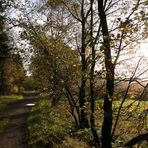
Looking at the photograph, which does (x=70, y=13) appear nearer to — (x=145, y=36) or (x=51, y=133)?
(x=51, y=133)

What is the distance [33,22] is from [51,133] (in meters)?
7.13

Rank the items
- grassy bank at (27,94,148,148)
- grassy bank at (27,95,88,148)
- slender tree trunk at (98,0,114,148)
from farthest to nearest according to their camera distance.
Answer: grassy bank at (27,95,88,148) → grassy bank at (27,94,148,148) → slender tree trunk at (98,0,114,148)

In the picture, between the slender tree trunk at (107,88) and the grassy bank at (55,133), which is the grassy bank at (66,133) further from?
the slender tree trunk at (107,88)

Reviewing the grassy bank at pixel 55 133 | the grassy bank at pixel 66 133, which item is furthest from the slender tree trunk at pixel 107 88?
the grassy bank at pixel 55 133

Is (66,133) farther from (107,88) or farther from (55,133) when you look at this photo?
(107,88)

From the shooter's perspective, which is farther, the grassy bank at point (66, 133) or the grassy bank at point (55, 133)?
the grassy bank at point (55, 133)

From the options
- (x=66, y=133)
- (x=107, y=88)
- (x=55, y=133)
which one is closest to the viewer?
(x=107, y=88)

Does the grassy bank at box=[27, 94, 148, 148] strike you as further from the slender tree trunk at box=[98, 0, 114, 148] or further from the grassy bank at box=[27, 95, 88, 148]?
the slender tree trunk at box=[98, 0, 114, 148]

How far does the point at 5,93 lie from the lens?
6912 cm

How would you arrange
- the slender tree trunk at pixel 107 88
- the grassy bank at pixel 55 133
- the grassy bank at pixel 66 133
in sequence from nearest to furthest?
1. the slender tree trunk at pixel 107 88
2. the grassy bank at pixel 66 133
3. the grassy bank at pixel 55 133

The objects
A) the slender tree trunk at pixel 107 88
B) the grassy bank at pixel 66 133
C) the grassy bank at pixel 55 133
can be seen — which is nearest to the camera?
the slender tree trunk at pixel 107 88

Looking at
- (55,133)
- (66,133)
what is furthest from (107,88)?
(66,133)

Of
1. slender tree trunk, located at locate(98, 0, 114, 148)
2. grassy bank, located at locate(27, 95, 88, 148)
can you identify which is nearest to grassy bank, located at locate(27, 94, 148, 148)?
grassy bank, located at locate(27, 95, 88, 148)

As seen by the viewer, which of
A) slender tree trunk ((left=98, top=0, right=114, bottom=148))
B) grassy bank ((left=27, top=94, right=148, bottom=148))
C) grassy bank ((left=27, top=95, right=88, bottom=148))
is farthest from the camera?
grassy bank ((left=27, top=95, right=88, bottom=148))
